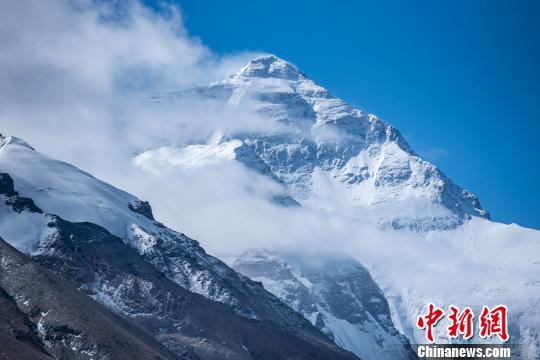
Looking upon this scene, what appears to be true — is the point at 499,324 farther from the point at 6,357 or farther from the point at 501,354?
the point at 6,357

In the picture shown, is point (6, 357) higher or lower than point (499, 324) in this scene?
lower

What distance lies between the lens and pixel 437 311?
17700cm

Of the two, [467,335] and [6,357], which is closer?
[467,335]

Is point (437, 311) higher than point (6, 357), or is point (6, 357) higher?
point (437, 311)

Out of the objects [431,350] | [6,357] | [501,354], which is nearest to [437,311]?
[431,350]

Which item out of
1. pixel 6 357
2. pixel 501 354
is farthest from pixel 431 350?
pixel 6 357

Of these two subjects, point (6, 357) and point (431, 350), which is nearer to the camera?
point (431, 350)

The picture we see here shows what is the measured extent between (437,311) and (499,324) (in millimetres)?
11390

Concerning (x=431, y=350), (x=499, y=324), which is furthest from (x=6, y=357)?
(x=499, y=324)

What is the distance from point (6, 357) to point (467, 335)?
89875 millimetres

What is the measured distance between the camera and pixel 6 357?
196 metres

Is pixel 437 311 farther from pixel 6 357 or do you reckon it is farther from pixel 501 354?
pixel 6 357

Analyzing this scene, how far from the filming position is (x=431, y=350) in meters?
175

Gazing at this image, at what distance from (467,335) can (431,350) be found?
9.83m
